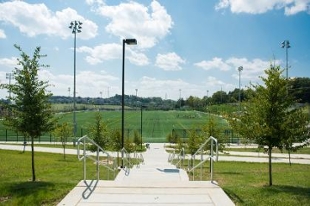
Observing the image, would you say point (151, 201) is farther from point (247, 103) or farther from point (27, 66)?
point (27, 66)

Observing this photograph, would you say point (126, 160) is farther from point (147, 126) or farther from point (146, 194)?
point (147, 126)

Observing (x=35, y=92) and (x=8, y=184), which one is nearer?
(x=8, y=184)

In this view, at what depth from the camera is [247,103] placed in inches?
490

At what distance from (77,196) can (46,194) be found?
1.13 m

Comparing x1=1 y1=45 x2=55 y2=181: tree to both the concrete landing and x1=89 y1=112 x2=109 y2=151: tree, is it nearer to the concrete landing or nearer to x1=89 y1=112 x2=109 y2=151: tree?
the concrete landing

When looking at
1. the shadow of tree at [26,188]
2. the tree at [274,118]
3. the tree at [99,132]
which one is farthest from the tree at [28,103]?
the tree at [99,132]

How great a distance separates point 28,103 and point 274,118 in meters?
8.16

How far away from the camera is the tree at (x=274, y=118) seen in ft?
38.2

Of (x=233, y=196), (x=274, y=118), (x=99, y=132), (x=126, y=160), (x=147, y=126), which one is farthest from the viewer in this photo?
(x=147, y=126)

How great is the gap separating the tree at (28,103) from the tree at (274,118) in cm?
664

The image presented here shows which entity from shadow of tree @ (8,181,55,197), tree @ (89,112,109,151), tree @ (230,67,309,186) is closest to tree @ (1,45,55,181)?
shadow of tree @ (8,181,55,197)

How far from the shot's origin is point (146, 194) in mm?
8148

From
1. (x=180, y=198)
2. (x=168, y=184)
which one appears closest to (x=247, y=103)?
(x=168, y=184)

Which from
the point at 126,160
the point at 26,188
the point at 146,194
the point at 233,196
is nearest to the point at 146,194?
the point at 146,194
